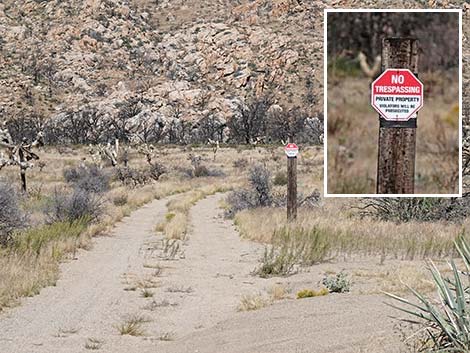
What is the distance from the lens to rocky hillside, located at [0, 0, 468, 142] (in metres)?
76.6

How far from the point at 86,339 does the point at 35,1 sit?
95399 millimetres

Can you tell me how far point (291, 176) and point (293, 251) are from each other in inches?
126

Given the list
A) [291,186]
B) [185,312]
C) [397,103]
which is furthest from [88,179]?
[397,103]

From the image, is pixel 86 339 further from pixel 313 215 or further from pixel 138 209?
pixel 138 209

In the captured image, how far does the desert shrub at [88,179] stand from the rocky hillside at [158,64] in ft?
105

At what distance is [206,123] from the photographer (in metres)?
76.0

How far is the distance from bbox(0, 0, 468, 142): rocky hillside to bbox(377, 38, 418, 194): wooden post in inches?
2351

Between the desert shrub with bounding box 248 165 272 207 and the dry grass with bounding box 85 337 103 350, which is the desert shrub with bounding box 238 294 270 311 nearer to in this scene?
the dry grass with bounding box 85 337 103 350

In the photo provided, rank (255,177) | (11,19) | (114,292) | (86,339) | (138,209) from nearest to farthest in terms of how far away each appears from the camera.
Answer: (86,339) → (114,292) → (255,177) → (138,209) → (11,19)

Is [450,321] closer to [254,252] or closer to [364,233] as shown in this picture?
[254,252]

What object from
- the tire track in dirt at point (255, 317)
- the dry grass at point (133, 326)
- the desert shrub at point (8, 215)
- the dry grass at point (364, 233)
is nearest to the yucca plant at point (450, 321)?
the tire track in dirt at point (255, 317)

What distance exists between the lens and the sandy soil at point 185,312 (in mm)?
7328

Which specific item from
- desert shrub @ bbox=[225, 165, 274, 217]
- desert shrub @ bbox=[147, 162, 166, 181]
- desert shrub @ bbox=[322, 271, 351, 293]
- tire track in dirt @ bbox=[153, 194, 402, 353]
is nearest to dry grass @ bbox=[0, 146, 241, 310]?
desert shrub @ bbox=[147, 162, 166, 181]

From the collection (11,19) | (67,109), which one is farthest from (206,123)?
(11,19)
